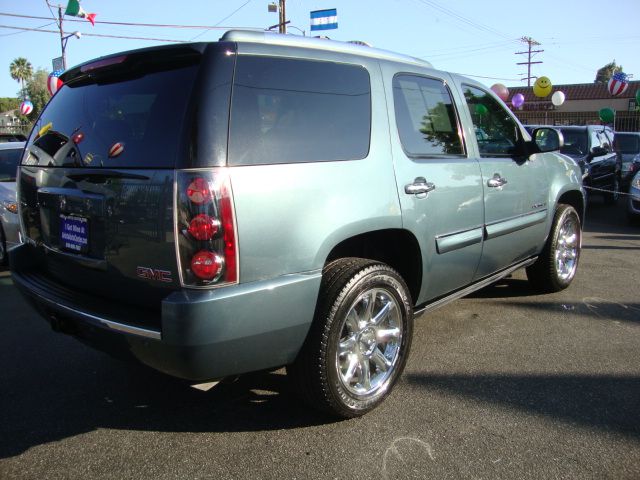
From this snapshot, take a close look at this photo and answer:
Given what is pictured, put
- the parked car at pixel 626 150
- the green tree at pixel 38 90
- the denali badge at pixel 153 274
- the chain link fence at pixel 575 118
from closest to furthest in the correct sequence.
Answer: the denali badge at pixel 153 274
the parked car at pixel 626 150
the chain link fence at pixel 575 118
the green tree at pixel 38 90

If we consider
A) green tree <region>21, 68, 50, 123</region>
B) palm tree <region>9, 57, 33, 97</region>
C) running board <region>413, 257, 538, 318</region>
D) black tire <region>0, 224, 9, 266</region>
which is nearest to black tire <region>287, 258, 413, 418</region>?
running board <region>413, 257, 538, 318</region>

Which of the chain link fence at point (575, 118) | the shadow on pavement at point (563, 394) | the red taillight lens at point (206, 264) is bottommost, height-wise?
the shadow on pavement at point (563, 394)

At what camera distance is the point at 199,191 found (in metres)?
2.25

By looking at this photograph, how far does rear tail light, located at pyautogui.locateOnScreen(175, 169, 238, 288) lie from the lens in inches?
88.7

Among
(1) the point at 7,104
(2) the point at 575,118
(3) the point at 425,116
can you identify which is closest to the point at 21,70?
(1) the point at 7,104

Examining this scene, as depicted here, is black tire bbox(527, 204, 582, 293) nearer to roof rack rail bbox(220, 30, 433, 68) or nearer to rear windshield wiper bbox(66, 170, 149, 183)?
roof rack rail bbox(220, 30, 433, 68)

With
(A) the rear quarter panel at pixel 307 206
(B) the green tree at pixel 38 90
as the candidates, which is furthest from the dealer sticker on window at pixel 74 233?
(B) the green tree at pixel 38 90

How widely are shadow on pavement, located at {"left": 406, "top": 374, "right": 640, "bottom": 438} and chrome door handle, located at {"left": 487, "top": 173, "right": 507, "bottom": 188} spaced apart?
1.37 meters

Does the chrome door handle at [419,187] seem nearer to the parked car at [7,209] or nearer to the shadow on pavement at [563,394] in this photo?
the shadow on pavement at [563,394]

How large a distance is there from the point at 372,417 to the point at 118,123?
206 centimetres

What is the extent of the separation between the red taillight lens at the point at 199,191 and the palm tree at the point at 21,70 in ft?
244

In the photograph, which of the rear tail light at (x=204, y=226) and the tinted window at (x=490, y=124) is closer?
the rear tail light at (x=204, y=226)

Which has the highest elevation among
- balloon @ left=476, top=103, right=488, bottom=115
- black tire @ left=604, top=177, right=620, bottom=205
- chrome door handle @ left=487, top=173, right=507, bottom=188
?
balloon @ left=476, top=103, right=488, bottom=115

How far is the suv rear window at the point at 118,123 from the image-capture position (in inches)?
94.5
